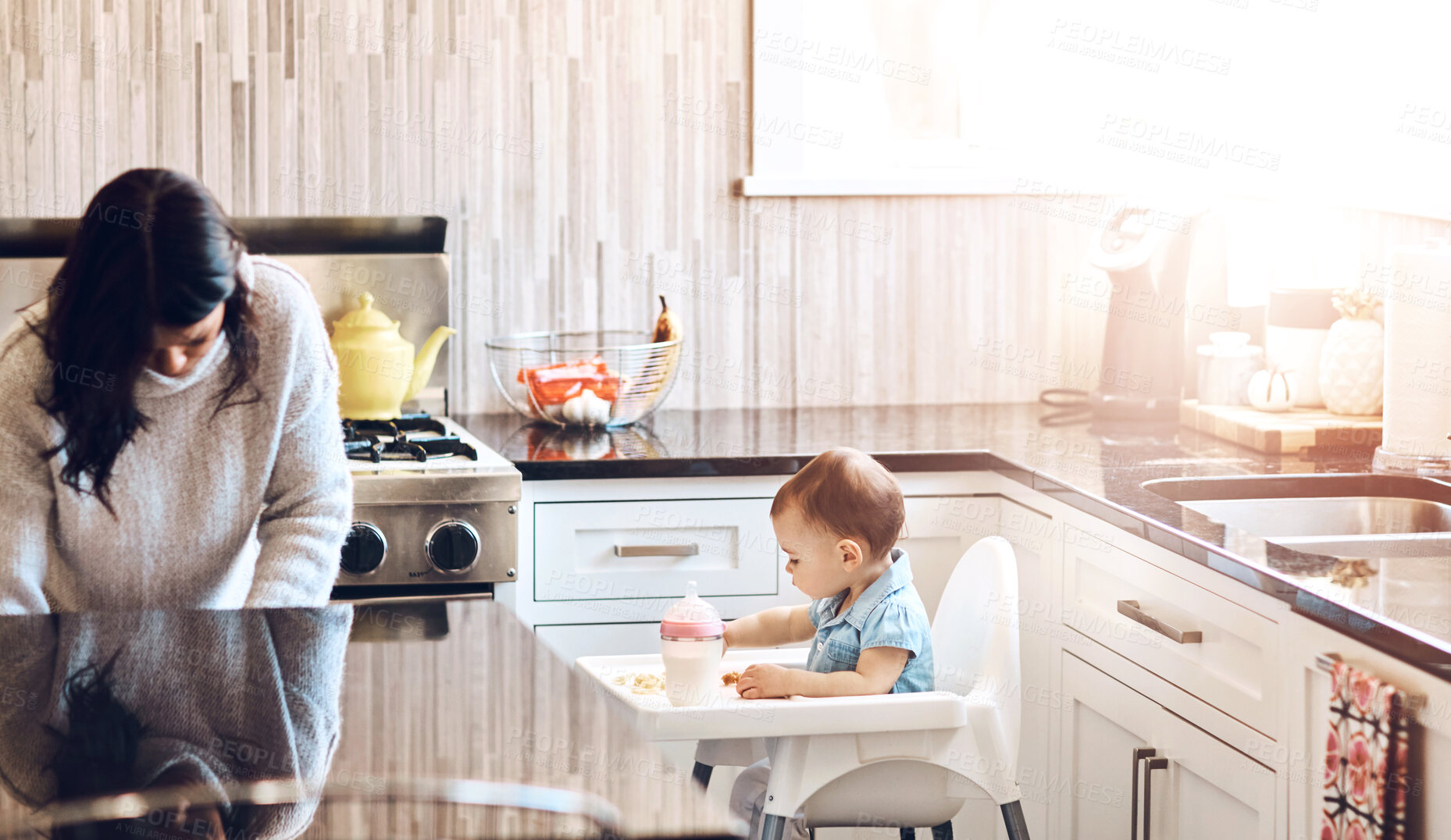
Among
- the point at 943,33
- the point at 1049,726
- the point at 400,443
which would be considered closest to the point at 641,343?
the point at 400,443

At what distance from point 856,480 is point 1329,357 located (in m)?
1.18

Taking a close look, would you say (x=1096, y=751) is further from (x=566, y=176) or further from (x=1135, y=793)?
(x=566, y=176)

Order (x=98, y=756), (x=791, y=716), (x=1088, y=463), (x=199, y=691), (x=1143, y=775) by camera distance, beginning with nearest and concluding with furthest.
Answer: (x=98, y=756) → (x=199, y=691) → (x=791, y=716) → (x=1143, y=775) → (x=1088, y=463)

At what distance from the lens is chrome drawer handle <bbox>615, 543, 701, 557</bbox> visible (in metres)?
2.08

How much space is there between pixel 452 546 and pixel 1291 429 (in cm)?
133

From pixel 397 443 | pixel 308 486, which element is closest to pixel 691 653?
pixel 308 486

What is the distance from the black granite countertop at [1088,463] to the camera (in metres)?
1.27

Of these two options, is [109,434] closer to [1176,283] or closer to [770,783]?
[770,783]

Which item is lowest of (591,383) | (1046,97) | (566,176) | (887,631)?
(887,631)

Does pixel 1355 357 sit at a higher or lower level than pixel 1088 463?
higher

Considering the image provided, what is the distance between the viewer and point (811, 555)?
4.94 feet

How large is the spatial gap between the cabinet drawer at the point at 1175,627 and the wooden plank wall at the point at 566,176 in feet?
3.15

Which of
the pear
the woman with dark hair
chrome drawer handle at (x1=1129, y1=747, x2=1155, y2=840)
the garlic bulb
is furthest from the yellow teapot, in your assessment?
chrome drawer handle at (x1=1129, y1=747, x2=1155, y2=840)

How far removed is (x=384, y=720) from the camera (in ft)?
2.68
